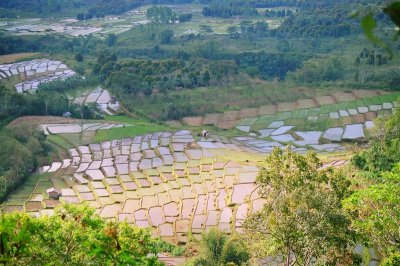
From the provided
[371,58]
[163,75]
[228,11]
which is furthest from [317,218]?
[228,11]

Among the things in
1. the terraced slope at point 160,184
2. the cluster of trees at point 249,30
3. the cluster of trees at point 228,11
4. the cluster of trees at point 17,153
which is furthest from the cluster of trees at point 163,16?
the terraced slope at point 160,184

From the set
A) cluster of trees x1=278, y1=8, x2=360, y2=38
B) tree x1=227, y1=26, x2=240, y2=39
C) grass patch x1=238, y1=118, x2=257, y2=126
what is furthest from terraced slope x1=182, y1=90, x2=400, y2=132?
tree x1=227, y1=26, x2=240, y2=39

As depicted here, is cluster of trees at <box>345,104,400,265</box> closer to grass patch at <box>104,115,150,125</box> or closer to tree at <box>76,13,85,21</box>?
grass patch at <box>104,115,150,125</box>

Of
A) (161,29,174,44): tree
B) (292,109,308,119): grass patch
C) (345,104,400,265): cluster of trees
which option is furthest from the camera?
(161,29,174,44): tree

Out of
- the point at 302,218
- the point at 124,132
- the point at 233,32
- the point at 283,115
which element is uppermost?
the point at 302,218

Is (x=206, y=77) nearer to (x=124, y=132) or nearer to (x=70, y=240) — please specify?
(x=124, y=132)

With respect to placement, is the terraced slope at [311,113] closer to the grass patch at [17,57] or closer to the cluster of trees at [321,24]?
the cluster of trees at [321,24]
